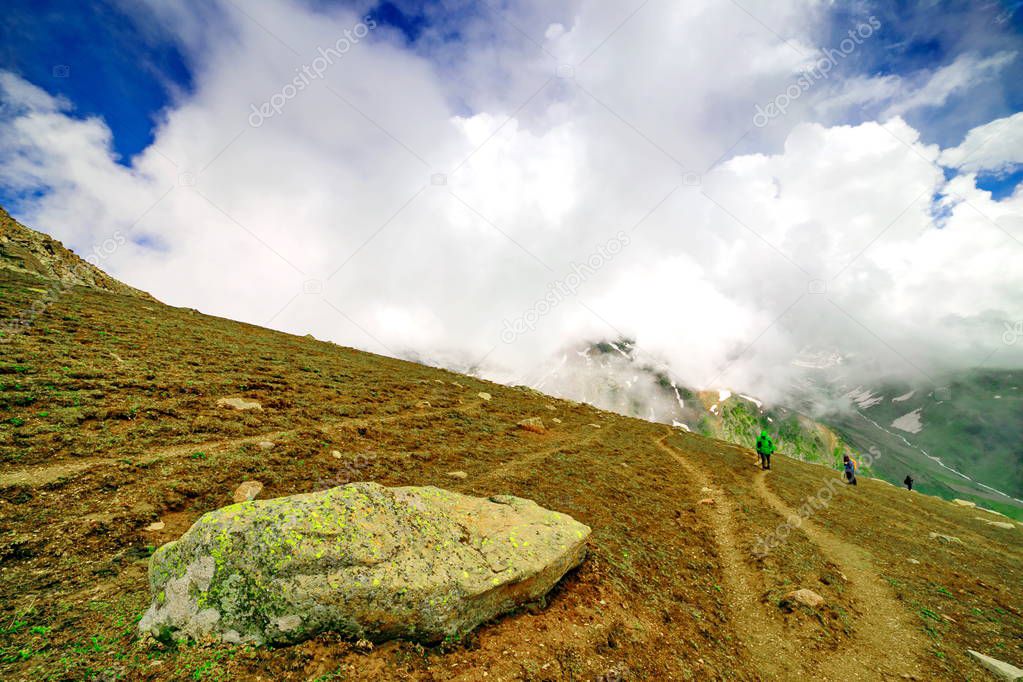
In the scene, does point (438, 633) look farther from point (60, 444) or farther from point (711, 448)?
point (711, 448)

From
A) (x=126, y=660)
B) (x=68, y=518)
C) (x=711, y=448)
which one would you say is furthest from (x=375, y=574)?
(x=711, y=448)

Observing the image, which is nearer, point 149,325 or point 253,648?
point 253,648

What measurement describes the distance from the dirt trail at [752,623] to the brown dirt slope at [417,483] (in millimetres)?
79

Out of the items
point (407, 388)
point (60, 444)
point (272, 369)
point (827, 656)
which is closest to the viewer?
point (827, 656)

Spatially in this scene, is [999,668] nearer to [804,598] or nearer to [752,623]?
[804,598]

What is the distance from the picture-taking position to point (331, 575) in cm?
771

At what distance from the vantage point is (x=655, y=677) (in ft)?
30.0

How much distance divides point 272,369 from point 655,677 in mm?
28146

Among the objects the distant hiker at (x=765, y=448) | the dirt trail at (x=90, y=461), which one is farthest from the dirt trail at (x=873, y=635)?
the dirt trail at (x=90, y=461)

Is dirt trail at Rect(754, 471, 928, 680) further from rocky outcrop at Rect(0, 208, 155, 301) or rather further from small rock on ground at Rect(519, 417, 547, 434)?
rocky outcrop at Rect(0, 208, 155, 301)

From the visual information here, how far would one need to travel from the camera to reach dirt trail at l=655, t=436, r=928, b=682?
1187 cm

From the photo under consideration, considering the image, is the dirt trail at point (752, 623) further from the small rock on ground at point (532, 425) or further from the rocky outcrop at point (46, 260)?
the rocky outcrop at point (46, 260)

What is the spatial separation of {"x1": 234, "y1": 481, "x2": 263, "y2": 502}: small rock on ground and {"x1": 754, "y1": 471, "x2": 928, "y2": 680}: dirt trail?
19210 millimetres

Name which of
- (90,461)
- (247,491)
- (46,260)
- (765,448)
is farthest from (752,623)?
(46,260)
